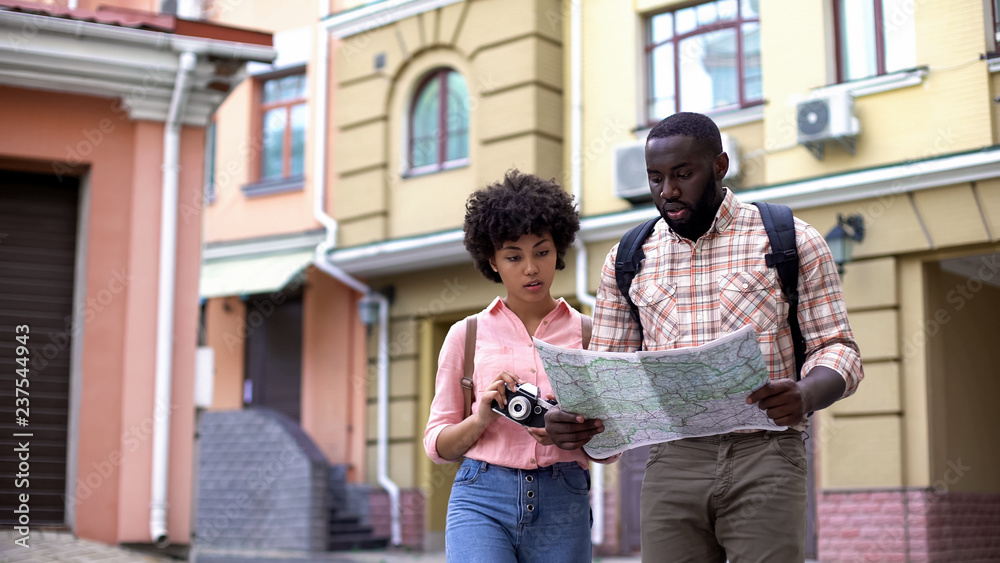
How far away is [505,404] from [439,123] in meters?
11.6

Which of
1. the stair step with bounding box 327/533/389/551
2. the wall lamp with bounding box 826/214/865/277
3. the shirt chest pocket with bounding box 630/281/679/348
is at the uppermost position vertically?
the wall lamp with bounding box 826/214/865/277

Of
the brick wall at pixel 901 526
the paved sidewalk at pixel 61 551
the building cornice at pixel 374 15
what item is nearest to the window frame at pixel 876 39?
the brick wall at pixel 901 526

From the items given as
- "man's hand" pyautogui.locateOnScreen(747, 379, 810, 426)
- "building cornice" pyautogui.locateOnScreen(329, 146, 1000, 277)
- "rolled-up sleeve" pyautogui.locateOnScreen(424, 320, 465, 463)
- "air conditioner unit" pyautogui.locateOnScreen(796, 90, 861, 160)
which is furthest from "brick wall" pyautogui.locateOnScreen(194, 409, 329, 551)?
"man's hand" pyautogui.locateOnScreen(747, 379, 810, 426)

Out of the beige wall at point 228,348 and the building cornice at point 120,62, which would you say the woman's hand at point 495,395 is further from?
the beige wall at point 228,348

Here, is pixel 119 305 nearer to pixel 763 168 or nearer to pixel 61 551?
pixel 61 551

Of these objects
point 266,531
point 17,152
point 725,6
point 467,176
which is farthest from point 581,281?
point 17,152

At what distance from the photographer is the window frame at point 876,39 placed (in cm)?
1091

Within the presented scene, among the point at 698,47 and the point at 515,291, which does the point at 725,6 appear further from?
the point at 515,291

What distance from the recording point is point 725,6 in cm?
1225

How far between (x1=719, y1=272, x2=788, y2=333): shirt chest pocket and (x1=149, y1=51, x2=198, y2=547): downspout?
6640 millimetres

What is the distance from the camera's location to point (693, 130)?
10.4ft

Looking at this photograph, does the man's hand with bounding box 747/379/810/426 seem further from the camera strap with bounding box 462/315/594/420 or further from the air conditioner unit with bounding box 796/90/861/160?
the air conditioner unit with bounding box 796/90/861/160

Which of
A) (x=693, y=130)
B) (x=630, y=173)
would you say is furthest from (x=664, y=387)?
(x=630, y=173)

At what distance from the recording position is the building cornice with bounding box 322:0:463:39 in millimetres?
14779
